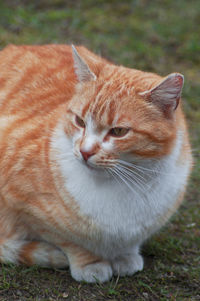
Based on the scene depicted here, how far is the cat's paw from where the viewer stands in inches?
119

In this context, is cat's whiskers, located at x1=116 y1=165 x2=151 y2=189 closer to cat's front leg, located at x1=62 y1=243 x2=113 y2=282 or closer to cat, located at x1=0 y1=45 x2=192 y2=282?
cat, located at x1=0 y1=45 x2=192 y2=282

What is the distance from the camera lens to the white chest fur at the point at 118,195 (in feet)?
8.59

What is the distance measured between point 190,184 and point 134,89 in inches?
74.8

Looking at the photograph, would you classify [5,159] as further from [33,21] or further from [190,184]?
[33,21]

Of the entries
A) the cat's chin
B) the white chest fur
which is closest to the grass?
the white chest fur

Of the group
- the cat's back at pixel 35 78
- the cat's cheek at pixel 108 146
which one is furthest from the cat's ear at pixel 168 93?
the cat's back at pixel 35 78

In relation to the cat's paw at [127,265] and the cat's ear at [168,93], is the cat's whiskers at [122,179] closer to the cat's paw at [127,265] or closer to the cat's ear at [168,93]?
the cat's ear at [168,93]

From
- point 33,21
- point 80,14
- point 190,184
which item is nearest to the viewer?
point 190,184

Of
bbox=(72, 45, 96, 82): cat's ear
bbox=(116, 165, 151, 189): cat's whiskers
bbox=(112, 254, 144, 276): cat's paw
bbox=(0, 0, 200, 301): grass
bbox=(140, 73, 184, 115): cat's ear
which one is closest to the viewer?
bbox=(140, 73, 184, 115): cat's ear

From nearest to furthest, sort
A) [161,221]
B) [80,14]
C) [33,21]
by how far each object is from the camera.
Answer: [161,221] < [33,21] < [80,14]

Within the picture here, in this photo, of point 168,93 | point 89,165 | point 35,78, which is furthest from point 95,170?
point 35,78

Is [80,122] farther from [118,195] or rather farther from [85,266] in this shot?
[85,266]

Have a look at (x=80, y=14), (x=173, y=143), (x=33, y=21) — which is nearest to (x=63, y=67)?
(x=173, y=143)

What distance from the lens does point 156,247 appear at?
10.9ft
